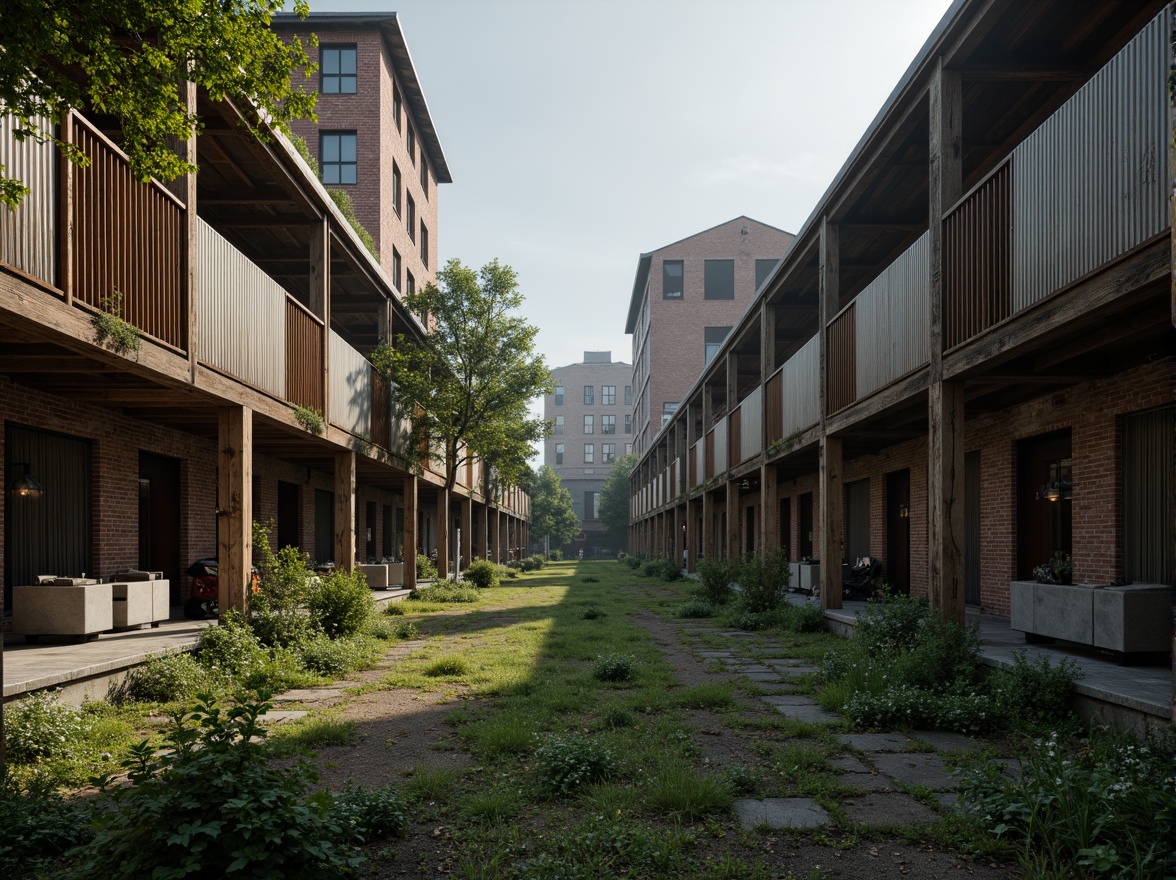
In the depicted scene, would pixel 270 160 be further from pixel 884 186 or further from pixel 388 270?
pixel 388 270

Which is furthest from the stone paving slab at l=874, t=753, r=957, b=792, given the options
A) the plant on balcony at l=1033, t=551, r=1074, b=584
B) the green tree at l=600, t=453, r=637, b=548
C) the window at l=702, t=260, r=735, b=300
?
the green tree at l=600, t=453, r=637, b=548

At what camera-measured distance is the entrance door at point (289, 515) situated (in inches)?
712

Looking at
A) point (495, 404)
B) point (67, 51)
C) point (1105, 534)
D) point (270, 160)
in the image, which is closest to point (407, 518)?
point (495, 404)

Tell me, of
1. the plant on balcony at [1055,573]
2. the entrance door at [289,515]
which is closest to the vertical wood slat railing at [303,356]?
the entrance door at [289,515]

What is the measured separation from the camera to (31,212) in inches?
225

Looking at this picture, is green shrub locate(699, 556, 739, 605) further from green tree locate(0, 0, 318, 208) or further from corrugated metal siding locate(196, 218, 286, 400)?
green tree locate(0, 0, 318, 208)

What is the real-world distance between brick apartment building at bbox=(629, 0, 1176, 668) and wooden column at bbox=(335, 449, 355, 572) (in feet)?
24.2

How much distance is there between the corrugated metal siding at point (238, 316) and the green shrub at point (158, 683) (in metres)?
2.88

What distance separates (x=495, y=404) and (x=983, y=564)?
11684 mm

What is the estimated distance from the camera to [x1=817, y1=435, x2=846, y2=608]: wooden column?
12688mm

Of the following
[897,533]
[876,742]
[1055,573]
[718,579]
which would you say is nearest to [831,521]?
[897,533]

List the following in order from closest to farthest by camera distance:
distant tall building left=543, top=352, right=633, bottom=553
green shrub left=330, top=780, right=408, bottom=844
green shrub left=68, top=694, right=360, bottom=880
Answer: green shrub left=68, top=694, right=360, bottom=880, green shrub left=330, top=780, right=408, bottom=844, distant tall building left=543, top=352, right=633, bottom=553

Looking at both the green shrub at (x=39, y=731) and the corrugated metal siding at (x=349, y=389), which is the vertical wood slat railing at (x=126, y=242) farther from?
the corrugated metal siding at (x=349, y=389)

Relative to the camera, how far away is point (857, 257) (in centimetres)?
1538
